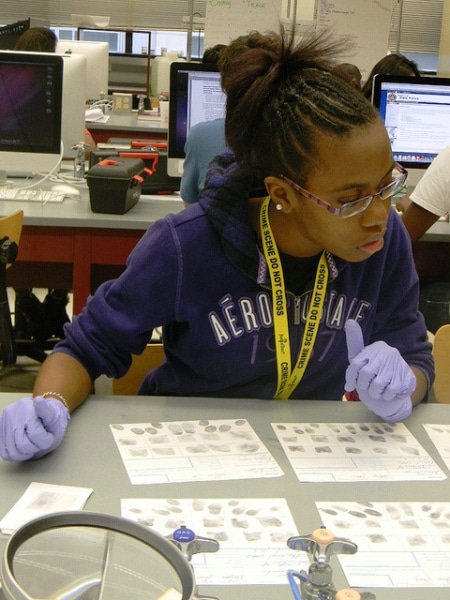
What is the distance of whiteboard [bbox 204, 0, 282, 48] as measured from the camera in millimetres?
5152

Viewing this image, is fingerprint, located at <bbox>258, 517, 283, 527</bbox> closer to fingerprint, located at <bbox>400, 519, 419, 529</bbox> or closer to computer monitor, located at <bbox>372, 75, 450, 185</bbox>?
fingerprint, located at <bbox>400, 519, 419, 529</bbox>

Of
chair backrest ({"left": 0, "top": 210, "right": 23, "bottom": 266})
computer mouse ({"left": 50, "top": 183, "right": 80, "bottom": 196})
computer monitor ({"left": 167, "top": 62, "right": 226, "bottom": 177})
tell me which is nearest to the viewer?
chair backrest ({"left": 0, "top": 210, "right": 23, "bottom": 266})

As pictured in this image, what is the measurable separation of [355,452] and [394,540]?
248 millimetres

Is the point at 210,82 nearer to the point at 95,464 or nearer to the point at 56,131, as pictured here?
the point at 56,131

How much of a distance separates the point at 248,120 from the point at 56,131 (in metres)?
2.00

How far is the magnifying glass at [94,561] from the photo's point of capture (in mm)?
539

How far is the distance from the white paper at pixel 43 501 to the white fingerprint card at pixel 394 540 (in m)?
0.31

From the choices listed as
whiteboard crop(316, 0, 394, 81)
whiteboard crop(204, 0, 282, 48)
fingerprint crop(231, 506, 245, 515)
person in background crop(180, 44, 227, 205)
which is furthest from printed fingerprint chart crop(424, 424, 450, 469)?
whiteboard crop(316, 0, 394, 81)

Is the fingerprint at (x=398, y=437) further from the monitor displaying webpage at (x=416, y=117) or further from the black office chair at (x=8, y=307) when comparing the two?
the monitor displaying webpage at (x=416, y=117)

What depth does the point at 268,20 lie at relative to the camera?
206 inches

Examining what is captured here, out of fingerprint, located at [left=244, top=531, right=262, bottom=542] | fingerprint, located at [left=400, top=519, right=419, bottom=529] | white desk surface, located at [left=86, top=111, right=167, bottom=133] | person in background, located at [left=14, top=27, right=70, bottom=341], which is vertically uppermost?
fingerprint, located at [left=244, top=531, right=262, bottom=542]

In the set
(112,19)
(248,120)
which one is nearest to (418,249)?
(248,120)

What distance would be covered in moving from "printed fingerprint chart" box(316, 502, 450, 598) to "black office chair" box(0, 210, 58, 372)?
1788 mm

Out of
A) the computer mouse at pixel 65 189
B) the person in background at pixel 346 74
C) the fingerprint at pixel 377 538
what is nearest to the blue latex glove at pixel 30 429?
the fingerprint at pixel 377 538
